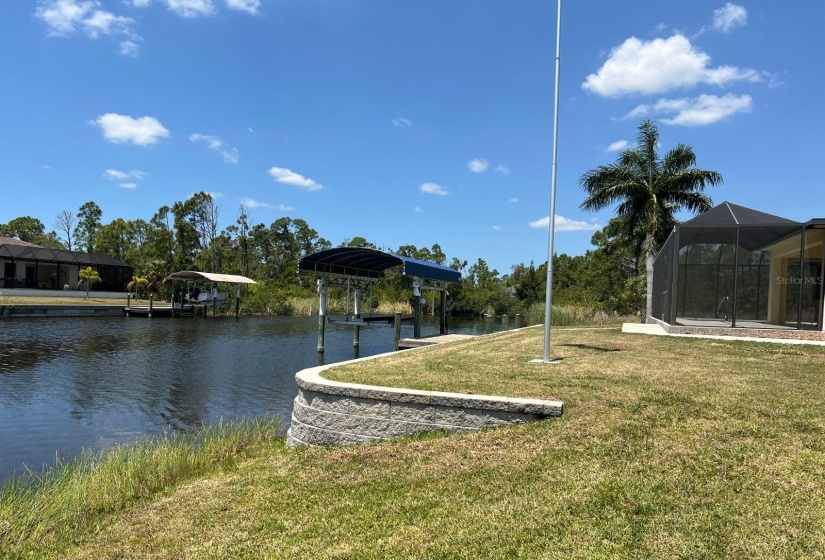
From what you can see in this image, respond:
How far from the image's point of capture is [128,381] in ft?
43.4

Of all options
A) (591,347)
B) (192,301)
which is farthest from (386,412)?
(192,301)

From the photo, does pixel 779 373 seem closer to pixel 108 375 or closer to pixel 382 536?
pixel 382 536

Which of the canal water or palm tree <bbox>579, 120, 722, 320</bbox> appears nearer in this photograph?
the canal water

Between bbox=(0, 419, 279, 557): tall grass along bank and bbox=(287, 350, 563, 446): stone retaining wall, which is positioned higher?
bbox=(287, 350, 563, 446): stone retaining wall

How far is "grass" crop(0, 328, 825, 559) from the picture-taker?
133 inches

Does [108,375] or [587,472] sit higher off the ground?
[587,472]

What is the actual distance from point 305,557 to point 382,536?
538 millimetres

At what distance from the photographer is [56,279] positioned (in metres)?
49.0

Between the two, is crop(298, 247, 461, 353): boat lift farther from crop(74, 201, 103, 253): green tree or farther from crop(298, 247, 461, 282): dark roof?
crop(74, 201, 103, 253): green tree

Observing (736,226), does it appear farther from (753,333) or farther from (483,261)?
(483,261)

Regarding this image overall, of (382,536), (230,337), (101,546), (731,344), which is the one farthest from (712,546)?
(230,337)

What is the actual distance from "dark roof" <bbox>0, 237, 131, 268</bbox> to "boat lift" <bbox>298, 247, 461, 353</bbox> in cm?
3843

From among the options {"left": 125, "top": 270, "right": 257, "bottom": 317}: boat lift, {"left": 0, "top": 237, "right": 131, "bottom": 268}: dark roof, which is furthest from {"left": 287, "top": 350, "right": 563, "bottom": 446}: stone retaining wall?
{"left": 0, "top": 237, "right": 131, "bottom": 268}: dark roof

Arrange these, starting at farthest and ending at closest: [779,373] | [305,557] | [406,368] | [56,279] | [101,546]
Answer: [56,279] → [406,368] → [779,373] → [101,546] → [305,557]
